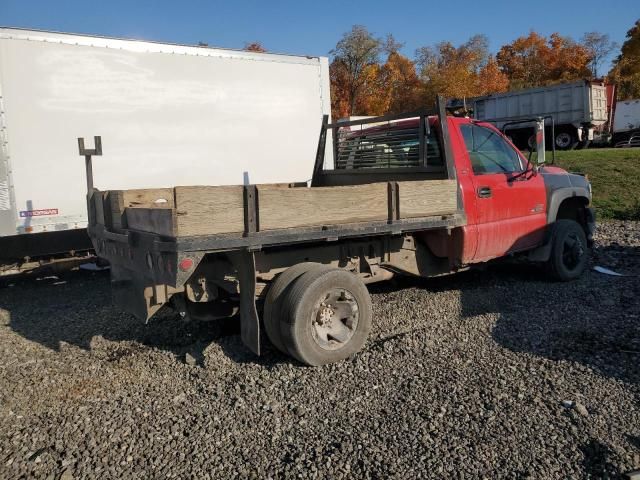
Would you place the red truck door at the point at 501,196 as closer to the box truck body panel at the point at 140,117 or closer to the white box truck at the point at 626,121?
the box truck body panel at the point at 140,117

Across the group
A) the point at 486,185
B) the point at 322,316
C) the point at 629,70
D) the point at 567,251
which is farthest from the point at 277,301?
the point at 629,70

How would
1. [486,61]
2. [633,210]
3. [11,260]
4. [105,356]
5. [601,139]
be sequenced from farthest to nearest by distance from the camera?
[486,61], [601,139], [633,210], [11,260], [105,356]

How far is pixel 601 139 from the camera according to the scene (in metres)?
26.6

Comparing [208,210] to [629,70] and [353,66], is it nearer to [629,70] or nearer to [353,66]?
[353,66]

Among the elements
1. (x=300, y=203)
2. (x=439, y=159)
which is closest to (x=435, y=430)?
(x=300, y=203)

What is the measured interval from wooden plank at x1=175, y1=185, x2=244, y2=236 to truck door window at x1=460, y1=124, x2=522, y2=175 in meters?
2.98

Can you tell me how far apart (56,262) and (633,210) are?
11817 millimetres

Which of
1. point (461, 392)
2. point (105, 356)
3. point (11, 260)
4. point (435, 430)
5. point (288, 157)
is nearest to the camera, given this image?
point (435, 430)

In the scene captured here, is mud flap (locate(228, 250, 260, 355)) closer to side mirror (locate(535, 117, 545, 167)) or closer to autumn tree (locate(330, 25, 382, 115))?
side mirror (locate(535, 117, 545, 167))

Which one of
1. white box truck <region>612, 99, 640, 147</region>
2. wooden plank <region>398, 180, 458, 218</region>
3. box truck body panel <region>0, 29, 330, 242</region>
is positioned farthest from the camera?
white box truck <region>612, 99, 640, 147</region>

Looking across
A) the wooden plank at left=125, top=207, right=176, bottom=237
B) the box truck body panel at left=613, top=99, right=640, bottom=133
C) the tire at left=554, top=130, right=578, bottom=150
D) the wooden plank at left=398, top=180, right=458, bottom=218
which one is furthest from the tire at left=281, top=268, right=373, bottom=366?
the box truck body panel at left=613, top=99, right=640, bottom=133

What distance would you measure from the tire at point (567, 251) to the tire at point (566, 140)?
19.8m

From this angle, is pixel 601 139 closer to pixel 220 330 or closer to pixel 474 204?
pixel 474 204

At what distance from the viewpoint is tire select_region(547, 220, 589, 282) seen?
7109 millimetres
